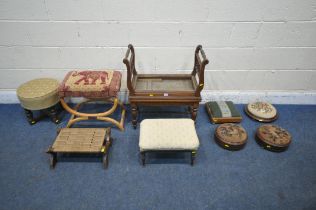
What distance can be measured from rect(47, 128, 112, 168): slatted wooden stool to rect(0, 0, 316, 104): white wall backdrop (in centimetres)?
79

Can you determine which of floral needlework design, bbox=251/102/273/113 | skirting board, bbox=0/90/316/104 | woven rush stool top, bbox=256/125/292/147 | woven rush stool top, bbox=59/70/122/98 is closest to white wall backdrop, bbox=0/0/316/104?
skirting board, bbox=0/90/316/104

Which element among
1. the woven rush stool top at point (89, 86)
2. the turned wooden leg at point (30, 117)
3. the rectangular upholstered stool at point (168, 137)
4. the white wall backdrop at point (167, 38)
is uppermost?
the white wall backdrop at point (167, 38)

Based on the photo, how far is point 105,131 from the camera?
221 cm

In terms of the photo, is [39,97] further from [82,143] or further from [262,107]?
[262,107]

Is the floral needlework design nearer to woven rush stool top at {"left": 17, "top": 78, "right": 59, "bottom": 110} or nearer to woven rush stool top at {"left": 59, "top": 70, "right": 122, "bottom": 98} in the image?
woven rush stool top at {"left": 59, "top": 70, "right": 122, "bottom": 98}

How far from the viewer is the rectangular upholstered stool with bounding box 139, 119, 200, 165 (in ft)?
6.26

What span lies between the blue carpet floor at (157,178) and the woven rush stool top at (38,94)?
0.31m

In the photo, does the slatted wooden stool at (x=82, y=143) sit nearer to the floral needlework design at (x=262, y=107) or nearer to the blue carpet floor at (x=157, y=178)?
the blue carpet floor at (x=157, y=178)

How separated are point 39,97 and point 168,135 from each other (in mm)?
1340

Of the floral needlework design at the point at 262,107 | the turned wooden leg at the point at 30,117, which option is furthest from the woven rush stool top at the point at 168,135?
the turned wooden leg at the point at 30,117

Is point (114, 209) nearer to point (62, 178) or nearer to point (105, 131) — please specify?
point (62, 178)

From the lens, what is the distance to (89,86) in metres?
2.18

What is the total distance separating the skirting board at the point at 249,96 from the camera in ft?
9.36

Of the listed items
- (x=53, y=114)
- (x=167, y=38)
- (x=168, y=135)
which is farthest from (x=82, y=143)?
(x=167, y=38)
